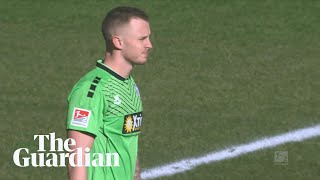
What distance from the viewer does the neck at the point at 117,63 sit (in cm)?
723

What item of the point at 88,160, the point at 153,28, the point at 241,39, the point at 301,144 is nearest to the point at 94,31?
the point at 153,28

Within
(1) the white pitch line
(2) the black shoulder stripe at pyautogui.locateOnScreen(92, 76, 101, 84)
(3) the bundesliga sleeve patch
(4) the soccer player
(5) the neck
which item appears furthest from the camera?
(1) the white pitch line

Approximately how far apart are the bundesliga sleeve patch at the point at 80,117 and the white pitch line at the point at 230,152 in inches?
190

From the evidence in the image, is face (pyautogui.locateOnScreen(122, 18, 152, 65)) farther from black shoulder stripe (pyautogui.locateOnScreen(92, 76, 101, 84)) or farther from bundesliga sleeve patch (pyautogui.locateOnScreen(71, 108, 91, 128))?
bundesliga sleeve patch (pyautogui.locateOnScreen(71, 108, 91, 128))

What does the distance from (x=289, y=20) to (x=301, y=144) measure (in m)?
4.90

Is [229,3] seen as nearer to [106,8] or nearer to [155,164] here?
[106,8]

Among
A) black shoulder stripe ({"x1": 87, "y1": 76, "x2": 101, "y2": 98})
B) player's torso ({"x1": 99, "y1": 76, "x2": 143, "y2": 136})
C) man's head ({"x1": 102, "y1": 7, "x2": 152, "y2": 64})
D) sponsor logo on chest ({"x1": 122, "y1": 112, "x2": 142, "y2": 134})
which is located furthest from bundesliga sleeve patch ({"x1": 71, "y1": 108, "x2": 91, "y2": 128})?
man's head ({"x1": 102, "y1": 7, "x2": 152, "y2": 64})

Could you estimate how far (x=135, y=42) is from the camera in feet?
23.6

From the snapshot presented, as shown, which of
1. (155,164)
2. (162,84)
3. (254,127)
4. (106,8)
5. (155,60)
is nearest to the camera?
(155,164)

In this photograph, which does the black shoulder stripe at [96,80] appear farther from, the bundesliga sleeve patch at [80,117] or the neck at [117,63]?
the bundesliga sleeve patch at [80,117]

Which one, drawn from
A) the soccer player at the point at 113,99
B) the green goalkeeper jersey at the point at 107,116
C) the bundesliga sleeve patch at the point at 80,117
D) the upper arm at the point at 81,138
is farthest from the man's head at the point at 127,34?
the upper arm at the point at 81,138

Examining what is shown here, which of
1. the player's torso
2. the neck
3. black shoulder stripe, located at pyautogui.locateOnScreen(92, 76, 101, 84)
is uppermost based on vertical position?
the neck

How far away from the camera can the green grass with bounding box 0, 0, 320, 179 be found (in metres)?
12.4

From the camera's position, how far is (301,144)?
12.6 m
